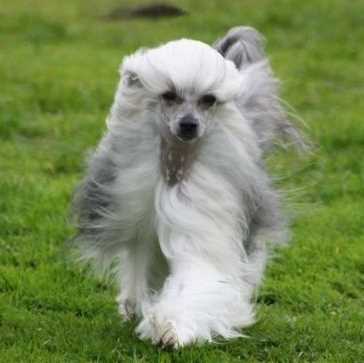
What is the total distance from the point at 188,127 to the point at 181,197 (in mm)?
373

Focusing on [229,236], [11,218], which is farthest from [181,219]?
[11,218]

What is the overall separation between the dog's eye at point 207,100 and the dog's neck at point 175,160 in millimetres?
228

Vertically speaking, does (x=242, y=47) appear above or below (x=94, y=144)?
above

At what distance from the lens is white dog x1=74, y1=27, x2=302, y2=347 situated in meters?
5.95

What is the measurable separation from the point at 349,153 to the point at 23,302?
4.60m

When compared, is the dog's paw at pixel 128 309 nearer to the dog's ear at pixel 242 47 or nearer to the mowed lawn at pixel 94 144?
the mowed lawn at pixel 94 144

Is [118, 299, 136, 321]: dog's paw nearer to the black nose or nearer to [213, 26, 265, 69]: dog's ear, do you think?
the black nose

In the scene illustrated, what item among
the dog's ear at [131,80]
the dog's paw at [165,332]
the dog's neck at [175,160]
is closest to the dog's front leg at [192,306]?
the dog's paw at [165,332]

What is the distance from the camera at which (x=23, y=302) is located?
7020mm

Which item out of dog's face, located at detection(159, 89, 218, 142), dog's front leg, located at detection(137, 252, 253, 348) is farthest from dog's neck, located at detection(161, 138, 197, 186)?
dog's front leg, located at detection(137, 252, 253, 348)

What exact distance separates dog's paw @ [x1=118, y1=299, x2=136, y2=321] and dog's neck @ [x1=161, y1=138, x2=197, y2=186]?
2.70 ft

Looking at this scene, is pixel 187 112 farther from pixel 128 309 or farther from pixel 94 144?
pixel 94 144

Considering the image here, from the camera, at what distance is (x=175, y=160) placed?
616 centimetres

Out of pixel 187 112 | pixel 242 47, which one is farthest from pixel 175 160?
pixel 242 47
